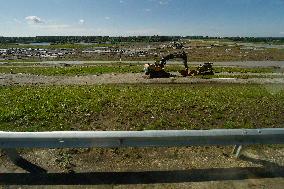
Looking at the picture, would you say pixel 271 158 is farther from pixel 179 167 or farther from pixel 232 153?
pixel 179 167

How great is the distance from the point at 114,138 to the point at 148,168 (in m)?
0.91

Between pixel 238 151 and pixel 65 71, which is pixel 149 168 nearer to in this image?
pixel 238 151

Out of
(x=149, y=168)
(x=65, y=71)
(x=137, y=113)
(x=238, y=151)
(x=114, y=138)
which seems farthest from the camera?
(x=65, y=71)

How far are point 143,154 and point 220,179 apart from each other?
178 cm

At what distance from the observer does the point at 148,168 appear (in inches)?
264

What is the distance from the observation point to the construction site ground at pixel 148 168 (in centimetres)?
604

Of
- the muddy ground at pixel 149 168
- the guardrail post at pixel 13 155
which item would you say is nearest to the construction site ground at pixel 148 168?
the muddy ground at pixel 149 168

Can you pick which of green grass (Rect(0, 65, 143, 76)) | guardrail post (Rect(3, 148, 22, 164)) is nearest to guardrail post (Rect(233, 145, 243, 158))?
guardrail post (Rect(3, 148, 22, 164))

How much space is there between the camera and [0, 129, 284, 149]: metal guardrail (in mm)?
6387

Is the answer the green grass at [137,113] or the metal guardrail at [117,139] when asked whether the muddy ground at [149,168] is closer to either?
the metal guardrail at [117,139]

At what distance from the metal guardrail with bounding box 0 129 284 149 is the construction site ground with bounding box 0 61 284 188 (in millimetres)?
499

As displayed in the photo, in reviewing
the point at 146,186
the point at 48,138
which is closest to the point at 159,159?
the point at 146,186

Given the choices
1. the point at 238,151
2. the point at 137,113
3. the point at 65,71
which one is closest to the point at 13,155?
the point at 137,113

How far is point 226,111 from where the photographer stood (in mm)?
10430
